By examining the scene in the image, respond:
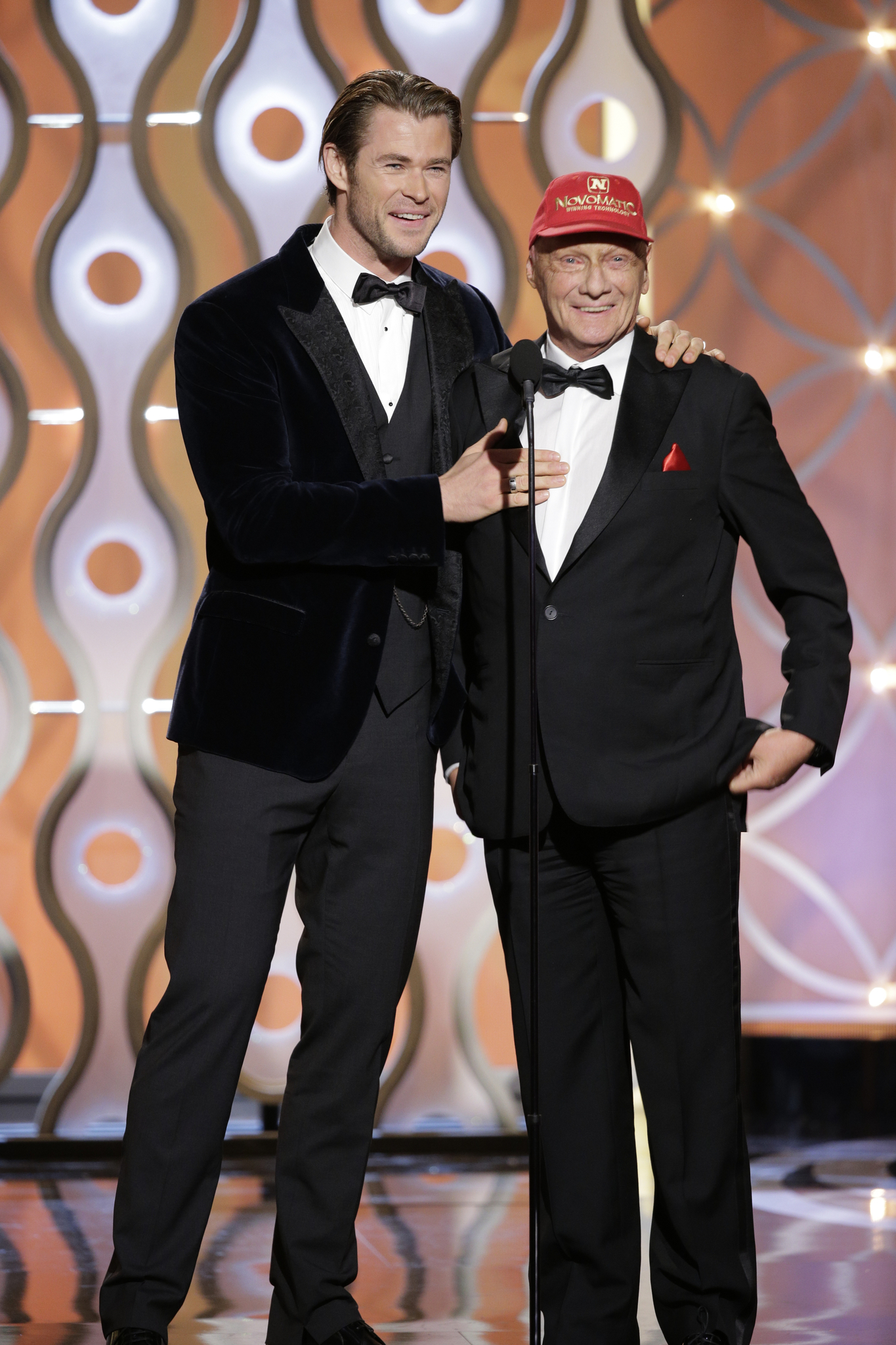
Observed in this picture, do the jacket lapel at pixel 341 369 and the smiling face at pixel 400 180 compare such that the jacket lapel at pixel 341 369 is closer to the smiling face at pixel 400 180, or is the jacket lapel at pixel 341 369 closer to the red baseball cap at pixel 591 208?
the smiling face at pixel 400 180

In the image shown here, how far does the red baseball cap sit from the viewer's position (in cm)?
200

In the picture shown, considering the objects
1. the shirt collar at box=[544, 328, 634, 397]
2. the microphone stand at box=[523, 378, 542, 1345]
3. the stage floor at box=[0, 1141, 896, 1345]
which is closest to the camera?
the microphone stand at box=[523, 378, 542, 1345]

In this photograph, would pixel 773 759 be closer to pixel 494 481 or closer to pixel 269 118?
pixel 494 481

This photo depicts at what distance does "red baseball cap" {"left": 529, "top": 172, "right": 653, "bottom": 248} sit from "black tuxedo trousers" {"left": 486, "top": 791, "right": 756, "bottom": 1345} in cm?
78

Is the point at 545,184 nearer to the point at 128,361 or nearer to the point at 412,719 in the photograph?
the point at 128,361

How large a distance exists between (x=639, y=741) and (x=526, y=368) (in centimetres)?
52

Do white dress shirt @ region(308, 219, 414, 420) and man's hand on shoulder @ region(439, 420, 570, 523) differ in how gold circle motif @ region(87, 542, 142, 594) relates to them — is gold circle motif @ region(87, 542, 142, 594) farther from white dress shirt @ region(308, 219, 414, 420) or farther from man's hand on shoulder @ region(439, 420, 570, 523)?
man's hand on shoulder @ region(439, 420, 570, 523)

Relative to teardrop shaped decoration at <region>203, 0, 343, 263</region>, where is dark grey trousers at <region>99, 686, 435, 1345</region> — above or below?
below

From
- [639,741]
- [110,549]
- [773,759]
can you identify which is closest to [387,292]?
[639,741]

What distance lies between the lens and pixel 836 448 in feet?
11.3

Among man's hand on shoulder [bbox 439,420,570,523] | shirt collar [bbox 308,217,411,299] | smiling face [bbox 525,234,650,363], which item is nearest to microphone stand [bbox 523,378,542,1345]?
man's hand on shoulder [bbox 439,420,570,523]

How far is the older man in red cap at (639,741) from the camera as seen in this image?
202cm

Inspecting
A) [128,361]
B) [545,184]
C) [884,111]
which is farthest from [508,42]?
[128,361]

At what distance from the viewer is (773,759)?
1983 millimetres
